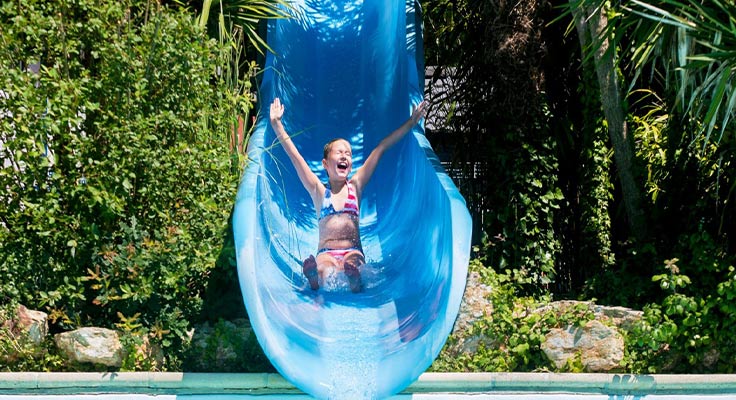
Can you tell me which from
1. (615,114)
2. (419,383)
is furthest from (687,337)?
(615,114)

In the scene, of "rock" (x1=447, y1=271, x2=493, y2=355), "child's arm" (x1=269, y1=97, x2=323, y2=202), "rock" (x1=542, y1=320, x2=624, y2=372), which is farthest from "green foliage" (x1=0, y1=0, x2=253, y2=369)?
"rock" (x1=542, y1=320, x2=624, y2=372)

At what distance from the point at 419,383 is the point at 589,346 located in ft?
3.23

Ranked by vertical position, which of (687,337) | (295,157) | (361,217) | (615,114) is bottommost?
(687,337)

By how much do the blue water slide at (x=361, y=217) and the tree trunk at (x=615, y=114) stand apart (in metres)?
1.33

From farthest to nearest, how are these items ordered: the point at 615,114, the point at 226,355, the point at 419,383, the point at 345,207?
1. the point at 615,114
2. the point at 345,207
3. the point at 226,355
4. the point at 419,383

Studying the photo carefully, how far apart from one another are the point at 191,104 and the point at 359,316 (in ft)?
5.08

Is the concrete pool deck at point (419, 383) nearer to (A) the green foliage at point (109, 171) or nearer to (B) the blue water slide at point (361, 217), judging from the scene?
(B) the blue water slide at point (361, 217)

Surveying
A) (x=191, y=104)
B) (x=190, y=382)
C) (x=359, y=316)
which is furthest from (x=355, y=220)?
(x=190, y=382)

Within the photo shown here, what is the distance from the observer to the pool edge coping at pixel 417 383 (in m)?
4.93

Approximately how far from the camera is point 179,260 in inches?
215

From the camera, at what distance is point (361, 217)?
7.49 metres

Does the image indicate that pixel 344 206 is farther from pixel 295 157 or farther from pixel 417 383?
pixel 417 383

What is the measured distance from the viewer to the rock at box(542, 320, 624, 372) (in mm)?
5402

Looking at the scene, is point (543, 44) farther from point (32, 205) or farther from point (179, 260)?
point (32, 205)
